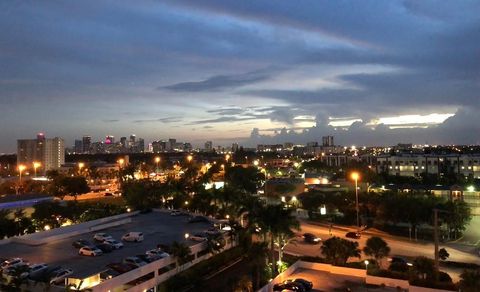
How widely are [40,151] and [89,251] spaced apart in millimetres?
119797

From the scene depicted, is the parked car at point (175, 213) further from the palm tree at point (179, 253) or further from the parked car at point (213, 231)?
the palm tree at point (179, 253)

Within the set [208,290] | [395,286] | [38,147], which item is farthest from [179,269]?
[38,147]

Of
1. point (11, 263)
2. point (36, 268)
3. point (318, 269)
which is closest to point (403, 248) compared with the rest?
point (318, 269)

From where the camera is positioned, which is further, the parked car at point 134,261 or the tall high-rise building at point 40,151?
the tall high-rise building at point 40,151

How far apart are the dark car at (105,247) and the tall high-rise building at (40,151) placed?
115 metres

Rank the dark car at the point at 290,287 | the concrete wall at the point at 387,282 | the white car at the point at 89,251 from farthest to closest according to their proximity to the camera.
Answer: the white car at the point at 89,251
the concrete wall at the point at 387,282
the dark car at the point at 290,287

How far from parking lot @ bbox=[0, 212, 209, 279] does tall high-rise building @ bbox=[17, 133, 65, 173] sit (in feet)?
351

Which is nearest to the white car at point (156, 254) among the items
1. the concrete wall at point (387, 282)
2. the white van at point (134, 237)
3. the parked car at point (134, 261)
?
the parked car at point (134, 261)

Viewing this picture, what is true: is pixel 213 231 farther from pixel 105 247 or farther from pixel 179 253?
pixel 105 247

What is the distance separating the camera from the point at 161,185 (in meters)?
49.5

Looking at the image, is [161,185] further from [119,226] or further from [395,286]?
[395,286]

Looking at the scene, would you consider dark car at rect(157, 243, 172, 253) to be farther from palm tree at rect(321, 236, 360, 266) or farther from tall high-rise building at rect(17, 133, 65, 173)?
tall high-rise building at rect(17, 133, 65, 173)

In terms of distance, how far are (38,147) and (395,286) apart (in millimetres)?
131228

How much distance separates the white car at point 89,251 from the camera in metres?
23.7
